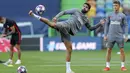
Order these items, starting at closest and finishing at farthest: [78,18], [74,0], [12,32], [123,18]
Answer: [78,18]
[123,18]
[12,32]
[74,0]

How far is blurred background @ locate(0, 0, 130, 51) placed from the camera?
100ft

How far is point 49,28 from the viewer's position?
3209 cm

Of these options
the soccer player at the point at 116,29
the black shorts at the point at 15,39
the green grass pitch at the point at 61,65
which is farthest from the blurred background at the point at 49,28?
the soccer player at the point at 116,29

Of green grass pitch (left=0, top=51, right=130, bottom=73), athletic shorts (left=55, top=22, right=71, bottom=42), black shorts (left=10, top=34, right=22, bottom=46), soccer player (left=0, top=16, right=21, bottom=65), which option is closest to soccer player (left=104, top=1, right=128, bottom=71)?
green grass pitch (left=0, top=51, right=130, bottom=73)

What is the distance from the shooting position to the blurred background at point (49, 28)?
30.5m

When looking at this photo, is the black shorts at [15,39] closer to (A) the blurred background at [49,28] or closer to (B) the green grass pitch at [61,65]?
(B) the green grass pitch at [61,65]

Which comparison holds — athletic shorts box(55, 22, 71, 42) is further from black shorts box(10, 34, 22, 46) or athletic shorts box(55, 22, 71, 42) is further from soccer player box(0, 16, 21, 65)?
black shorts box(10, 34, 22, 46)

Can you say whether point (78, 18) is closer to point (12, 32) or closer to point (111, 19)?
point (111, 19)

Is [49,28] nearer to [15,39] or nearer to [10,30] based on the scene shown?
[15,39]

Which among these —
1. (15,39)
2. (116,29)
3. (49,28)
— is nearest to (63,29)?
(116,29)

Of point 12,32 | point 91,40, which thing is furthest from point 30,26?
point 12,32

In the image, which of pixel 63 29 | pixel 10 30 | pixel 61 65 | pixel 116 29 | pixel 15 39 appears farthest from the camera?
pixel 15 39

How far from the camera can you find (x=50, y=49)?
99.8 feet

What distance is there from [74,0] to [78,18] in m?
18.8
